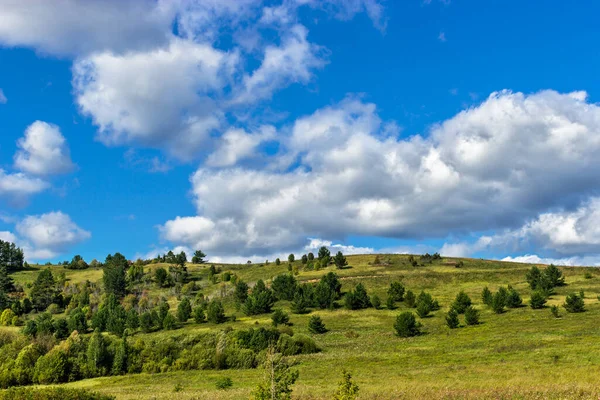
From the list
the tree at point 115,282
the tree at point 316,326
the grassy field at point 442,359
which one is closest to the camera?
the grassy field at point 442,359

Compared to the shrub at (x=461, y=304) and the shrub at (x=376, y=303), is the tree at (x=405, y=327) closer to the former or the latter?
the shrub at (x=461, y=304)

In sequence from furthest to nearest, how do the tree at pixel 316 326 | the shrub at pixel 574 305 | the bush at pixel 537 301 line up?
1. the bush at pixel 537 301
2. the tree at pixel 316 326
3. the shrub at pixel 574 305

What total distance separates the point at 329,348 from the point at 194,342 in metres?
20.0

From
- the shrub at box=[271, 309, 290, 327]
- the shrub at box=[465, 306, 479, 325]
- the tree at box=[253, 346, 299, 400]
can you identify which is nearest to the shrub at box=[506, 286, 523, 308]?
the shrub at box=[465, 306, 479, 325]

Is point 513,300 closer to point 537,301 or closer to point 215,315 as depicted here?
point 537,301

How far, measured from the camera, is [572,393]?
25.3 m

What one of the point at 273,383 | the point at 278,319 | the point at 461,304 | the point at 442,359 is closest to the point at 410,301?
the point at 461,304

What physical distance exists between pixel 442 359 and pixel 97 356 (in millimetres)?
43409

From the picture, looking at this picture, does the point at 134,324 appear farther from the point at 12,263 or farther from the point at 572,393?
the point at 12,263

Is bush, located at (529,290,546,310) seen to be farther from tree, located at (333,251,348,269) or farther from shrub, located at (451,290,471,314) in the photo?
tree, located at (333,251,348,269)

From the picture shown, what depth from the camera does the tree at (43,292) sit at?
11931 cm

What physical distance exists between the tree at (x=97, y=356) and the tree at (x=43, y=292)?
69166 mm

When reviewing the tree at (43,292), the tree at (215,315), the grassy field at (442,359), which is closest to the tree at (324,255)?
the grassy field at (442,359)

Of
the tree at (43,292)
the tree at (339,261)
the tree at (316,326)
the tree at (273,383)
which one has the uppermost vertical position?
the tree at (339,261)
